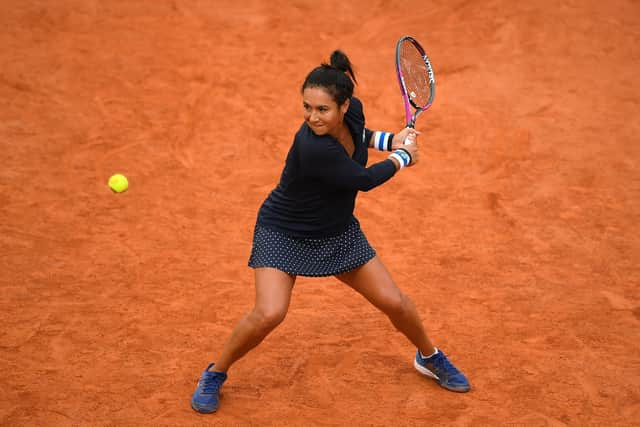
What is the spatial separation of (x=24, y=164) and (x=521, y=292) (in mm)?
4284

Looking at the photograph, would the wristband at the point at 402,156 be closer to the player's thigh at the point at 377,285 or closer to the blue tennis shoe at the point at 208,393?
the player's thigh at the point at 377,285

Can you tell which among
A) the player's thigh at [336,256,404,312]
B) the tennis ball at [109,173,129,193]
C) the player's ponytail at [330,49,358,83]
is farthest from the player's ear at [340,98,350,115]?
the tennis ball at [109,173,129,193]

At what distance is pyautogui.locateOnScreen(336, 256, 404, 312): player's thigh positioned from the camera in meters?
4.13

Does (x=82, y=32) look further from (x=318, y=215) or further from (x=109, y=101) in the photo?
(x=318, y=215)

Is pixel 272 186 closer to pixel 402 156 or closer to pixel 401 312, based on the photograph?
pixel 401 312

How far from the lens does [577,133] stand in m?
7.67

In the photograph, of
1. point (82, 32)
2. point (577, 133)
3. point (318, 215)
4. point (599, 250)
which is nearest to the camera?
point (318, 215)

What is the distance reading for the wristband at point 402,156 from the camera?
391cm

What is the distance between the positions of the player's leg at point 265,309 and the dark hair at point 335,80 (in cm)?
93

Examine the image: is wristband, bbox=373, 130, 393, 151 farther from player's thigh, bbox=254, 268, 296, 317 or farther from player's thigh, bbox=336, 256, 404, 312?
player's thigh, bbox=254, 268, 296, 317

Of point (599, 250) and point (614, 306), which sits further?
point (599, 250)

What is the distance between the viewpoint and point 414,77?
4.58 metres

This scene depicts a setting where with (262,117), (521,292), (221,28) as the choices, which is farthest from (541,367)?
(221,28)

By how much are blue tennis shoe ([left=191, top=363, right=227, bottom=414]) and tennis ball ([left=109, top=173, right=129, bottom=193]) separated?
2.51 meters
